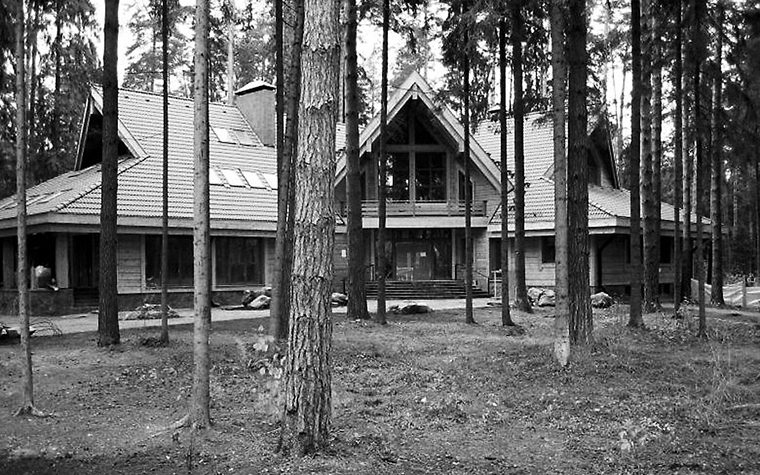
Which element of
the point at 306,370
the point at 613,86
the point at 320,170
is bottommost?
the point at 306,370

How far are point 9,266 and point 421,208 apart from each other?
1539 cm

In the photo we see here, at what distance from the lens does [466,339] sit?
1305cm

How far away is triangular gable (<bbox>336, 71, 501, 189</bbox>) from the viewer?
25.9 meters

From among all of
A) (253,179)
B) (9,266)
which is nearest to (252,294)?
(253,179)

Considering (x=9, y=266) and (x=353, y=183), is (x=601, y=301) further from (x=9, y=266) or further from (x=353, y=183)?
(x=9, y=266)

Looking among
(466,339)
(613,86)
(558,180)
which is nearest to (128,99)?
(466,339)

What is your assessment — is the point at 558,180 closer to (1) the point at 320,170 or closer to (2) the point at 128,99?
(1) the point at 320,170

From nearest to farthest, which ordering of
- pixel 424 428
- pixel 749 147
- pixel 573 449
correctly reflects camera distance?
1. pixel 573 449
2. pixel 424 428
3. pixel 749 147

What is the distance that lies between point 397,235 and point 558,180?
760 inches

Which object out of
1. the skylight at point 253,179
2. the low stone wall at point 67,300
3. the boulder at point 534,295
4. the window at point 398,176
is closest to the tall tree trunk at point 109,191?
the low stone wall at point 67,300

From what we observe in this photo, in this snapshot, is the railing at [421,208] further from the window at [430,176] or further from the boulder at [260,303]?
the boulder at [260,303]

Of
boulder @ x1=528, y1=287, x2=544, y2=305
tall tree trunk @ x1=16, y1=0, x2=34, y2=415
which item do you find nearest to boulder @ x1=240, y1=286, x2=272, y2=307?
boulder @ x1=528, y1=287, x2=544, y2=305

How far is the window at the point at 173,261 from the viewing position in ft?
70.5

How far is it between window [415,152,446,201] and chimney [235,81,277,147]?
6.51 m
